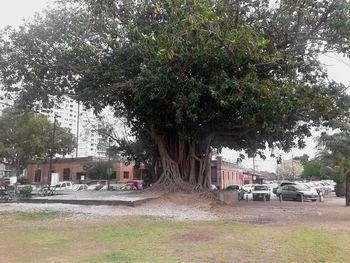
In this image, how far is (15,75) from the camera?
17.3m

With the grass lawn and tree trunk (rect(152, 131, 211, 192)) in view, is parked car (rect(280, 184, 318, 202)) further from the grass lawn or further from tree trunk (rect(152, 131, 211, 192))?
the grass lawn

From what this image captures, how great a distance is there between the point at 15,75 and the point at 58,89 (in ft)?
7.93

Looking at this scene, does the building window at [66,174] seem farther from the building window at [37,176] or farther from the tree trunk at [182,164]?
the tree trunk at [182,164]

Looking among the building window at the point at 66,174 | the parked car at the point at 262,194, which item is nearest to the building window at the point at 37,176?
the building window at the point at 66,174

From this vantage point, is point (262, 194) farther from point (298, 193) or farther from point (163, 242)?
point (163, 242)

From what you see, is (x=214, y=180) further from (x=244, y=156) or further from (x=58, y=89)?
(x=58, y=89)

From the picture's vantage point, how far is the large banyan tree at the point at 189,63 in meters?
11.8

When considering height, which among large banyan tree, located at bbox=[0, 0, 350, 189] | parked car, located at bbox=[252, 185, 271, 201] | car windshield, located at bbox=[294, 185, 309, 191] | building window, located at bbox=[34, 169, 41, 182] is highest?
large banyan tree, located at bbox=[0, 0, 350, 189]

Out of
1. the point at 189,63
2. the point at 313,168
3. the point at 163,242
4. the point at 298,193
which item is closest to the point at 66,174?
the point at 313,168

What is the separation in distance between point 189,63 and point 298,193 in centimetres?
1502

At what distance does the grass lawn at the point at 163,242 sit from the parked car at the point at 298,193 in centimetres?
1383

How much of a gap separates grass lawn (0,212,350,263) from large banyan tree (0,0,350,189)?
5.32 metres

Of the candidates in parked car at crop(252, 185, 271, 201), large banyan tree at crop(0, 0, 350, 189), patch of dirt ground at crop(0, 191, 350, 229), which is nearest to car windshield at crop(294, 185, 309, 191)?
parked car at crop(252, 185, 271, 201)

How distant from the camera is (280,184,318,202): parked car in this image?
72.1ft
